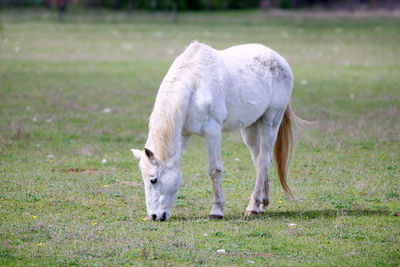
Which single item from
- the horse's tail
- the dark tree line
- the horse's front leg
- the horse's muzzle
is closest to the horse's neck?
the horse's front leg

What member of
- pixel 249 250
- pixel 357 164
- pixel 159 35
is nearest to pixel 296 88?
pixel 357 164

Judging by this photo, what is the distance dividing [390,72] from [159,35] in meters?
16.2

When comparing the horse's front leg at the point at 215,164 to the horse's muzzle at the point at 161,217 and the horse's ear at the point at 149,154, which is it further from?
the horse's ear at the point at 149,154

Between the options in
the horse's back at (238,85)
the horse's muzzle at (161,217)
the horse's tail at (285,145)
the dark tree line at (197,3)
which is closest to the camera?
the horse's muzzle at (161,217)

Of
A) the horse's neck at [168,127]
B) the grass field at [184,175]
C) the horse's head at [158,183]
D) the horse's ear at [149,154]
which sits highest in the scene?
the horse's neck at [168,127]

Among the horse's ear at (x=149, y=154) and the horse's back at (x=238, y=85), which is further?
the horse's back at (x=238, y=85)

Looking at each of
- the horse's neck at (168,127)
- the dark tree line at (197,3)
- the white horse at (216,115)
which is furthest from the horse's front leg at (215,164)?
the dark tree line at (197,3)

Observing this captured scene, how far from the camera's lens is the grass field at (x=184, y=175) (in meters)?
5.59

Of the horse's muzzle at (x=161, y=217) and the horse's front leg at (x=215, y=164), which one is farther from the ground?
the horse's front leg at (x=215, y=164)

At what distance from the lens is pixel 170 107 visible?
624 centimetres

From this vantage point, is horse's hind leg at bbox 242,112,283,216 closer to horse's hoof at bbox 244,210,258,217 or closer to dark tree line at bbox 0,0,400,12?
horse's hoof at bbox 244,210,258,217

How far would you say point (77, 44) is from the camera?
2744 centimetres

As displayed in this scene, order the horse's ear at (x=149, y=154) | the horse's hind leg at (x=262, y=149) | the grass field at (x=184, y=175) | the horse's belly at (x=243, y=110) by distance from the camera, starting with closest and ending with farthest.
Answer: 1. the grass field at (x=184, y=175)
2. the horse's ear at (x=149, y=154)
3. the horse's belly at (x=243, y=110)
4. the horse's hind leg at (x=262, y=149)

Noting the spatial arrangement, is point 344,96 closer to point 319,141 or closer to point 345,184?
point 319,141
